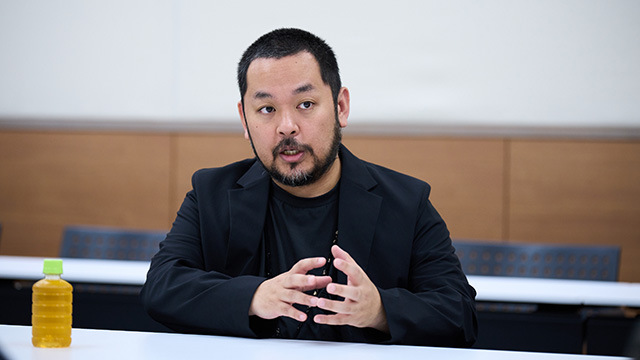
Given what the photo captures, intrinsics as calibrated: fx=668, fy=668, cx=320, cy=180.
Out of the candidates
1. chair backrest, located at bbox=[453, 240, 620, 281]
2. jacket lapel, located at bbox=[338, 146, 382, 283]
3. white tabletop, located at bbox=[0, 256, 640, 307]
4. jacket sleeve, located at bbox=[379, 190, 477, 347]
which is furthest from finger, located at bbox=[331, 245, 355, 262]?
chair backrest, located at bbox=[453, 240, 620, 281]

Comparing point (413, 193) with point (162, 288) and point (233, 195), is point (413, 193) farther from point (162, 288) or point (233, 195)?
point (162, 288)

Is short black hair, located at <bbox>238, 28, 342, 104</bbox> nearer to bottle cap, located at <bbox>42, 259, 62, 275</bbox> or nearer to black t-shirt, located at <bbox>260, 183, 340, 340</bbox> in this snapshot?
black t-shirt, located at <bbox>260, 183, 340, 340</bbox>

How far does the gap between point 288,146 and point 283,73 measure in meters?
0.17

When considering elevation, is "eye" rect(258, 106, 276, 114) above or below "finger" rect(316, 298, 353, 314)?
above

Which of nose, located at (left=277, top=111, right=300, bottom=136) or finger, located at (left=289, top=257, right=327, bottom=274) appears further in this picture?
nose, located at (left=277, top=111, right=300, bottom=136)

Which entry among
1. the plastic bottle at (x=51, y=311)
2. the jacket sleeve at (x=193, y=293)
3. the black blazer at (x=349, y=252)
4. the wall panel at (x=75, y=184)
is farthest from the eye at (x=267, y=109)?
the wall panel at (x=75, y=184)

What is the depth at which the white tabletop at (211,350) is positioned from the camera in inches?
46.4

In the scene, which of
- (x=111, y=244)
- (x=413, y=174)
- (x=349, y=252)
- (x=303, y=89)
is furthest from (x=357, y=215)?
(x=413, y=174)

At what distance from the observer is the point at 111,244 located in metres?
2.62

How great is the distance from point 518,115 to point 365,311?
2591mm

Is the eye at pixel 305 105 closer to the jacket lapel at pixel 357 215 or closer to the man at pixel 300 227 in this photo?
the man at pixel 300 227

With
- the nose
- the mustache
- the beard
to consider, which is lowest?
the beard

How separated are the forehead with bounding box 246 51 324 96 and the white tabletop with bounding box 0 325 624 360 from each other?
0.58 metres

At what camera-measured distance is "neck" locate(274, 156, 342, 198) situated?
5.47ft
